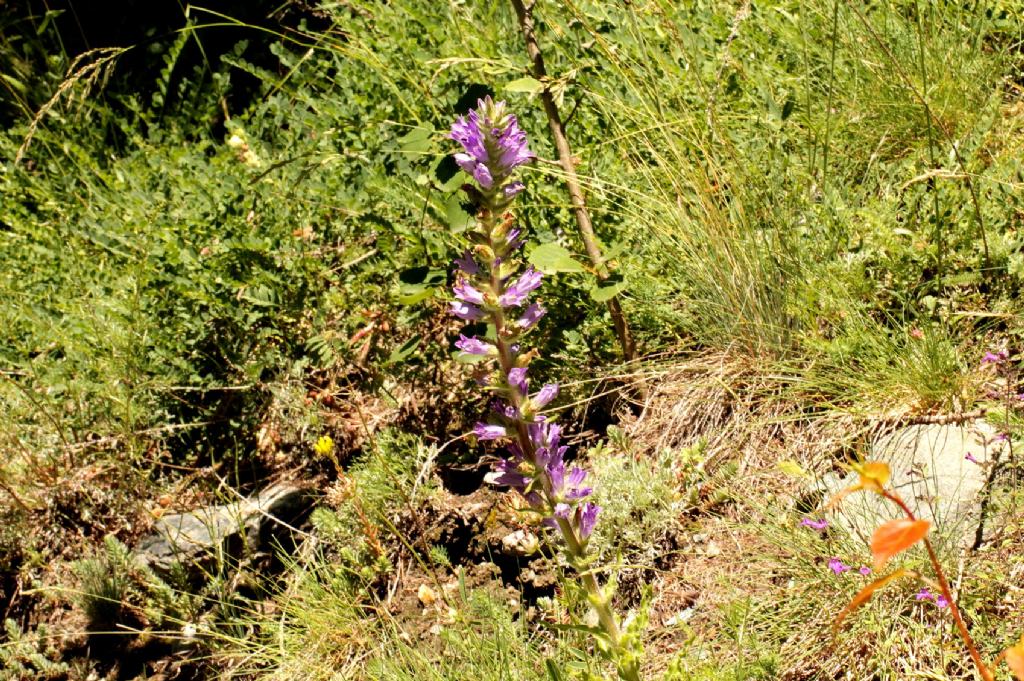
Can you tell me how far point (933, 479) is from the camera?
89.4 inches

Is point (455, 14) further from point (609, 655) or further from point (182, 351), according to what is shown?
point (609, 655)

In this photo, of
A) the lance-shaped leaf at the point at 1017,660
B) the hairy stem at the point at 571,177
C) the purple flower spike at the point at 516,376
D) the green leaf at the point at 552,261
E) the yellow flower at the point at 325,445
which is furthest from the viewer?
the yellow flower at the point at 325,445

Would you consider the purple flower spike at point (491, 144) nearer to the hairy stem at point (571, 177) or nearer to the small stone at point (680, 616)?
the hairy stem at point (571, 177)

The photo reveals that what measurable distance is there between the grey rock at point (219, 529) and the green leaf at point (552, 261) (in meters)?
1.22

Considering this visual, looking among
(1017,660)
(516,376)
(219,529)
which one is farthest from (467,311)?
(219,529)

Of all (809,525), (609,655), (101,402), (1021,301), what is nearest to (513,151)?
(609,655)

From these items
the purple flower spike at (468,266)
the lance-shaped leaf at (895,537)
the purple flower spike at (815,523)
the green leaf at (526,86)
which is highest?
the lance-shaped leaf at (895,537)

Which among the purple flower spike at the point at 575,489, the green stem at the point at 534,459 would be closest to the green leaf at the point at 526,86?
the green stem at the point at 534,459

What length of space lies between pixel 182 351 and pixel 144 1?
349cm

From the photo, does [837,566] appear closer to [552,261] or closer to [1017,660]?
[552,261]

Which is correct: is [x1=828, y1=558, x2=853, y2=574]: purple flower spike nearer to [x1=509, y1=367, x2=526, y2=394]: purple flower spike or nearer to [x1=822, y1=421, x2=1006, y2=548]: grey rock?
[x1=822, y1=421, x2=1006, y2=548]: grey rock

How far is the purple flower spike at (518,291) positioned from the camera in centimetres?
171

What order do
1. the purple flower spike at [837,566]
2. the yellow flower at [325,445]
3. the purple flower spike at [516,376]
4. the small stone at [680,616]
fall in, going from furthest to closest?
the yellow flower at [325,445]
the small stone at [680,616]
the purple flower spike at [837,566]
the purple flower spike at [516,376]

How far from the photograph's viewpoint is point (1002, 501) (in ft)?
6.93
